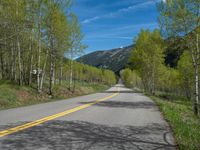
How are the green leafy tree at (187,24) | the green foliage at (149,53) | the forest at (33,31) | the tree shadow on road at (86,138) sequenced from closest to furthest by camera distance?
1. the tree shadow on road at (86,138)
2. the green leafy tree at (187,24)
3. the forest at (33,31)
4. the green foliage at (149,53)

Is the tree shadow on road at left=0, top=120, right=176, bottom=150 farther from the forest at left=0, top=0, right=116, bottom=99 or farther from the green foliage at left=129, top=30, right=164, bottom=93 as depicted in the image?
the green foliage at left=129, top=30, right=164, bottom=93

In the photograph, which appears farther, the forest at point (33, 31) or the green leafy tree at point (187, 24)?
the forest at point (33, 31)

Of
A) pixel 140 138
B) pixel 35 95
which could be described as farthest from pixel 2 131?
pixel 35 95

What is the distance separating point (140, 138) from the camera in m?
7.70

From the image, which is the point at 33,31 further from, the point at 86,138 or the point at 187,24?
the point at 86,138

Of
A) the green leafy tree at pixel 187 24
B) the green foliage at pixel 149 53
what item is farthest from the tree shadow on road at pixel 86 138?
the green foliage at pixel 149 53

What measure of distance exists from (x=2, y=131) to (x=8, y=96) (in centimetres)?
1262

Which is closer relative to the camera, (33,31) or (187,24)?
(187,24)

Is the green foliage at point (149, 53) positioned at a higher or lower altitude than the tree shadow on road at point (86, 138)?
higher

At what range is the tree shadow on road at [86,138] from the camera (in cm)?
646

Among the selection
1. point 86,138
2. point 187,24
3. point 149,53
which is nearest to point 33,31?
point 187,24

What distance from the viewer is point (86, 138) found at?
7406mm

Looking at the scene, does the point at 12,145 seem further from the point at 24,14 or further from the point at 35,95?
the point at 24,14

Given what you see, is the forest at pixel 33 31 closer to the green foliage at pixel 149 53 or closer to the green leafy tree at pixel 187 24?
the green leafy tree at pixel 187 24
